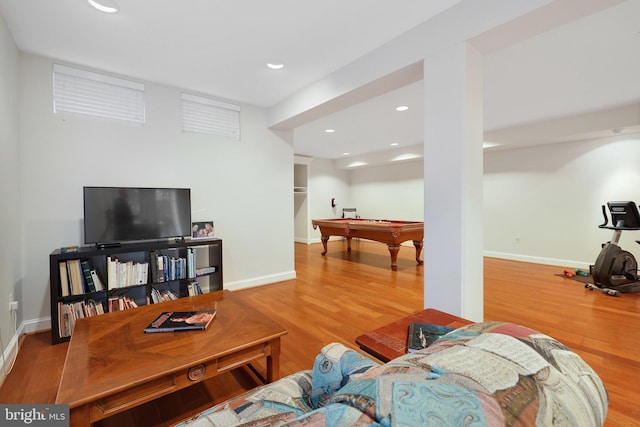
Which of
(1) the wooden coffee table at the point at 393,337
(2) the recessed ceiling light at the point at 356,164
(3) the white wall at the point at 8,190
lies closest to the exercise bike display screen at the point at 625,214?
(1) the wooden coffee table at the point at 393,337

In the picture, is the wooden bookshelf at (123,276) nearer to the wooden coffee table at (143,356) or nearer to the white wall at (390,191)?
the wooden coffee table at (143,356)

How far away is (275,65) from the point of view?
280cm

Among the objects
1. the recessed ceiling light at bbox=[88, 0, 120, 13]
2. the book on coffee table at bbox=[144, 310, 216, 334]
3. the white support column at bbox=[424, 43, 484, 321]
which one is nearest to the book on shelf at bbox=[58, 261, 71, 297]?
the book on coffee table at bbox=[144, 310, 216, 334]

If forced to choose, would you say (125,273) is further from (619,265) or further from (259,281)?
(619,265)

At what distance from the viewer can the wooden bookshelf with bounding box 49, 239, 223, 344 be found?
2430 mm

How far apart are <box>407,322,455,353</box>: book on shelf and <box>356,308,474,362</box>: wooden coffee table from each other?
0.08ft

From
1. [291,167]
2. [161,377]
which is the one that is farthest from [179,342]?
[291,167]

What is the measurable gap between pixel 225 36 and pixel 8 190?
6.74ft

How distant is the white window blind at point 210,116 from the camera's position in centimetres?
343

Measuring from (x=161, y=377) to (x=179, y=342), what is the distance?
25cm

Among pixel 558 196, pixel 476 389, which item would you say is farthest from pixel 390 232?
pixel 476 389

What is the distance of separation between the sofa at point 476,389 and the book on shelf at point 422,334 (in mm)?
383

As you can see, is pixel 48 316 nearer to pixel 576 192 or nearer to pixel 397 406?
pixel 397 406

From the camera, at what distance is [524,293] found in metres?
3.62
